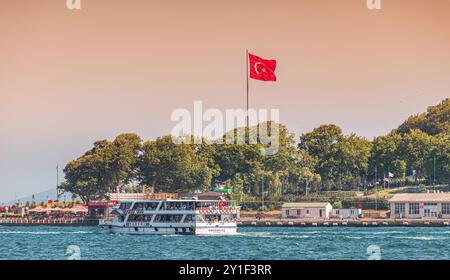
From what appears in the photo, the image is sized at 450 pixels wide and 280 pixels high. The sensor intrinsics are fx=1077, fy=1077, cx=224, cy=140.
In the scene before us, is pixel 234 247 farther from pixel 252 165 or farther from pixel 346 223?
pixel 252 165

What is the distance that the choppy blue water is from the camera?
8412 centimetres

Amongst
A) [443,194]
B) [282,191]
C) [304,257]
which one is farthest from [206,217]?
[282,191]

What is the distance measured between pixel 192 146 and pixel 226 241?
9513cm

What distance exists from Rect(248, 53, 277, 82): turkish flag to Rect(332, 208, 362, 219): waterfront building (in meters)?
51.7

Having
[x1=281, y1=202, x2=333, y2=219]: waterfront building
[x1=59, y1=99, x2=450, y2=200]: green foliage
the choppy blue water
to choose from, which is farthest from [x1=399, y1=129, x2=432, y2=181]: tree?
the choppy blue water

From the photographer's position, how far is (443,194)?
16525 cm

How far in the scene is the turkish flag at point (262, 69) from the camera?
119 m

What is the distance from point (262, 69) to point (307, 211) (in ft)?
179

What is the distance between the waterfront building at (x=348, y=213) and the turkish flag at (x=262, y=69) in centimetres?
5171

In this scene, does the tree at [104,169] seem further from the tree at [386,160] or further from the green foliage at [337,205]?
the tree at [386,160]

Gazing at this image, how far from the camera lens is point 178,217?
375 ft

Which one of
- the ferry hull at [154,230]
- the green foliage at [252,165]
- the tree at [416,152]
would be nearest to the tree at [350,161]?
the green foliage at [252,165]
